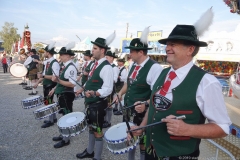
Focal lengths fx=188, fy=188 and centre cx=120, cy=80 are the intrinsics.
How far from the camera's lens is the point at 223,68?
1734 centimetres

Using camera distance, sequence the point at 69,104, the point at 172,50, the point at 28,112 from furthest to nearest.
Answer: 1. the point at 28,112
2. the point at 69,104
3. the point at 172,50

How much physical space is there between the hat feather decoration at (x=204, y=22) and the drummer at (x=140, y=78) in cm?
117

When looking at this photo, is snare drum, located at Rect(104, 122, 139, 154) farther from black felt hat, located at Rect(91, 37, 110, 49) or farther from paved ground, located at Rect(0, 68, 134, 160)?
black felt hat, located at Rect(91, 37, 110, 49)

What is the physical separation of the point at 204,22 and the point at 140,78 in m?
1.38

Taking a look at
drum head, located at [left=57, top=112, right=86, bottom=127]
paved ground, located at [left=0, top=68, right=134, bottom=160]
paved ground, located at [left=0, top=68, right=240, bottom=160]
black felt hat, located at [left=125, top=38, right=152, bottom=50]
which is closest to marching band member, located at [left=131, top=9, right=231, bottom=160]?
paved ground, located at [left=0, top=68, right=240, bottom=160]

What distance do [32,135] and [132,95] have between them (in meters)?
2.91

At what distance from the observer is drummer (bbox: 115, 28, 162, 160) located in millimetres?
2857

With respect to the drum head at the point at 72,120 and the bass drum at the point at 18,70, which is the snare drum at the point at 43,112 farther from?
the bass drum at the point at 18,70

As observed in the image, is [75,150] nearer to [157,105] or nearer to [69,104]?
[69,104]

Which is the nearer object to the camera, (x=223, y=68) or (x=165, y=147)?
(x=165, y=147)

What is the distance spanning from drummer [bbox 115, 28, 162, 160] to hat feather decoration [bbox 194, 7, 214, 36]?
1170 millimetres

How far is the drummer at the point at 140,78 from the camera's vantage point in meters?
2.86

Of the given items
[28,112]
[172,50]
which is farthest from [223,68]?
A: [172,50]

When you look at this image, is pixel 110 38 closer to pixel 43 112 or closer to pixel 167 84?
pixel 43 112
